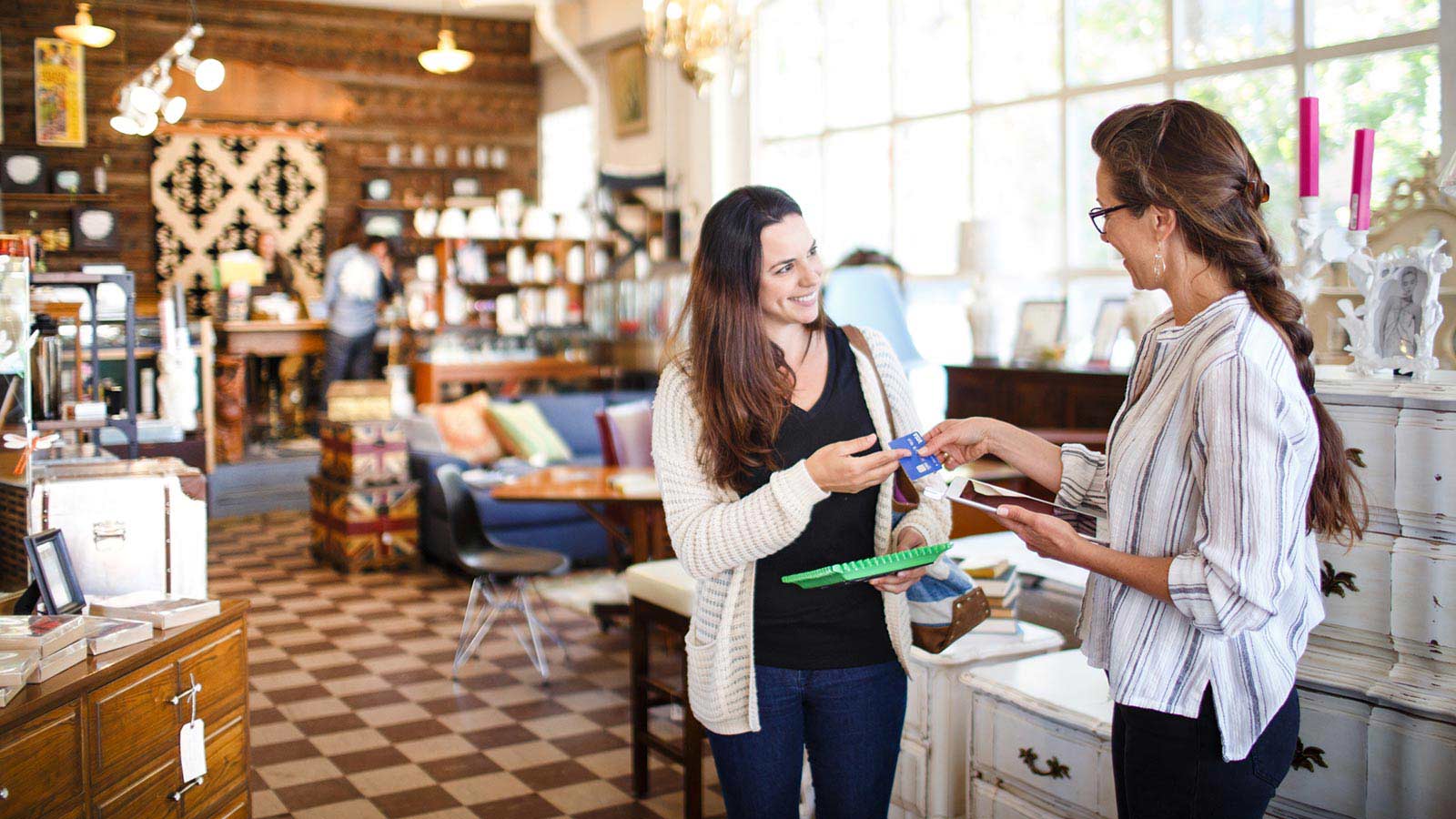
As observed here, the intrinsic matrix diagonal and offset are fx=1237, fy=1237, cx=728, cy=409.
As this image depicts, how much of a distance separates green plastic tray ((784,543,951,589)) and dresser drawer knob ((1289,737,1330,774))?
955mm

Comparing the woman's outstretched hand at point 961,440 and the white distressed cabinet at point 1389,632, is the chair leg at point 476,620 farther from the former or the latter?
the white distressed cabinet at point 1389,632

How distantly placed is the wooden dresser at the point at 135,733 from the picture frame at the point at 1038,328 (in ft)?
16.6

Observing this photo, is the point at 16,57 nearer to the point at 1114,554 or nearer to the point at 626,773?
the point at 626,773

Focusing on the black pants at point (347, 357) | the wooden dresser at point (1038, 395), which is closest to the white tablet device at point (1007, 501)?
the wooden dresser at point (1038, 395)

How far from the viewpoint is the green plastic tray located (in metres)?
1.98

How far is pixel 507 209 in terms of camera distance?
11.8 metres

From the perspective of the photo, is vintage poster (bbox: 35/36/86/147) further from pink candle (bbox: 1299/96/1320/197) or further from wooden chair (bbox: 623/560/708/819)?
pink candle (bbox: 1299/96/1320/197)

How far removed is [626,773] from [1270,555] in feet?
10.1

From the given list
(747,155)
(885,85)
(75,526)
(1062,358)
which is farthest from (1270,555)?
(747,155)

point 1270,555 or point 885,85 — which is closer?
point 1270,555

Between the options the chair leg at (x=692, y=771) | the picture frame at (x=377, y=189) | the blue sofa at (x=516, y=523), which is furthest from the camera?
the picture frame at (x=377, y=189)

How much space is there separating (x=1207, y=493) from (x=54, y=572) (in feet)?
7.64

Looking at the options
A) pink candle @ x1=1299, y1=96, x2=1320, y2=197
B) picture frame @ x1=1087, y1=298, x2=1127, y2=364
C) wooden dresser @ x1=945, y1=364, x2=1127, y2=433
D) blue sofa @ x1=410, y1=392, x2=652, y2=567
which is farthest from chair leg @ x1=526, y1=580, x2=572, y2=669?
pink candle @ x1=1299, y1=96, x2=1320, y2=197

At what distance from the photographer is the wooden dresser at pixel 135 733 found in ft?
7.26
